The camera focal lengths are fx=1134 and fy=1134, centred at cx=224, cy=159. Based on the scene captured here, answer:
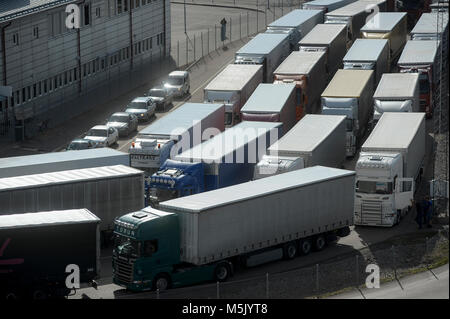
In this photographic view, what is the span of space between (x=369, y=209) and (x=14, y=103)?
28535 millimetres

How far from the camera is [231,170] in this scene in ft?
182

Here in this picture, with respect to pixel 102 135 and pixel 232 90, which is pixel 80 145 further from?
pixel 232 90

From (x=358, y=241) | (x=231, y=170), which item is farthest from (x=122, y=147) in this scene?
(x=358, y=241)

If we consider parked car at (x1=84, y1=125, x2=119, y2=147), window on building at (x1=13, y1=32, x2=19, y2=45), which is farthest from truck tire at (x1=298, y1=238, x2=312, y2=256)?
window on building at (x1=13, y1=32, x2=19, y2=45)

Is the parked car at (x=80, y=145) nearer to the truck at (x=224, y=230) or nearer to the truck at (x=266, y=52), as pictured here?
the truck at (x=266, y=52)

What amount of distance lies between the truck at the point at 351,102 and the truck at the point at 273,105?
2.18m

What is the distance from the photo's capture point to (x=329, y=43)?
261 feet

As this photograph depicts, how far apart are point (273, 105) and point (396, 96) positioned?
7.31 m

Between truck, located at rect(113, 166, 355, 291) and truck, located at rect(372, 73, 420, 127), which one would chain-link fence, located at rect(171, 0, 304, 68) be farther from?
truck, located at rect(113, 166, 355, 291)

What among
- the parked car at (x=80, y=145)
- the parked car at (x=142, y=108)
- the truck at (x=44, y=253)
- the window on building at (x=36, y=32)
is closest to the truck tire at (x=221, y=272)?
the truck at (x=44, y=253)

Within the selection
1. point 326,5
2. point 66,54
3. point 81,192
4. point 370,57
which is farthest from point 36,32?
point 326,5

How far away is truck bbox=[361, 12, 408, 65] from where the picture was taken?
273 feet

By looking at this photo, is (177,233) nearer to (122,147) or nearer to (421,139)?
(421,139)

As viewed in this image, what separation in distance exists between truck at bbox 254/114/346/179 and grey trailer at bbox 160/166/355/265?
213cm
